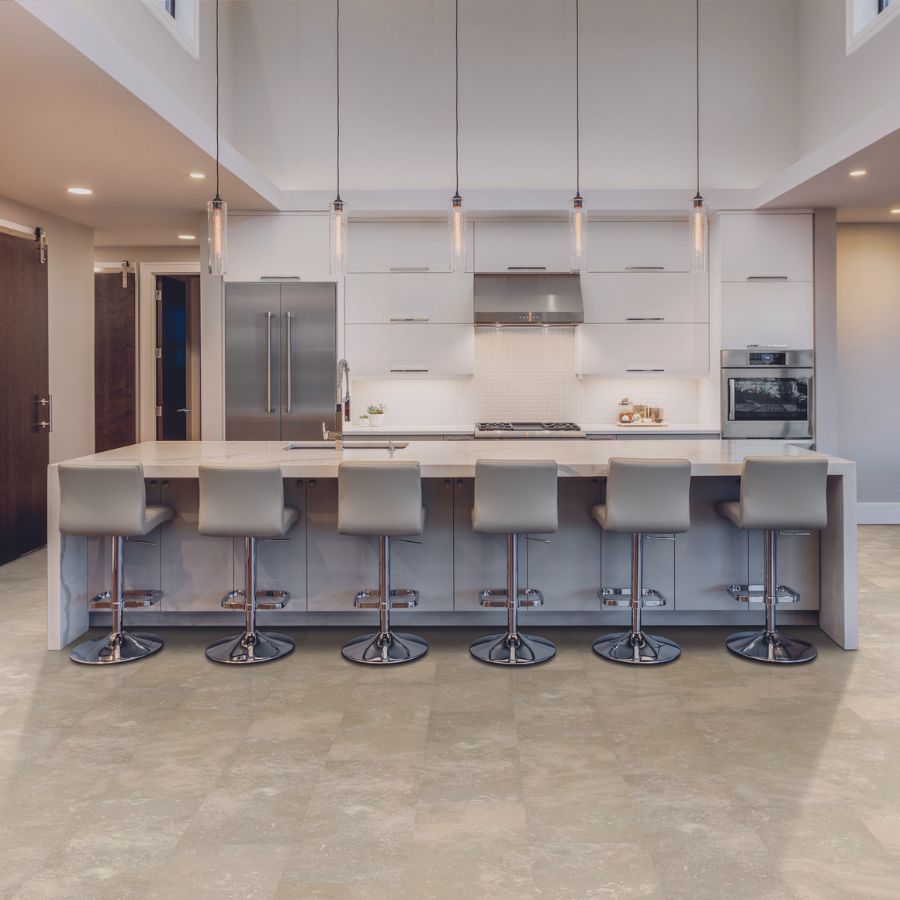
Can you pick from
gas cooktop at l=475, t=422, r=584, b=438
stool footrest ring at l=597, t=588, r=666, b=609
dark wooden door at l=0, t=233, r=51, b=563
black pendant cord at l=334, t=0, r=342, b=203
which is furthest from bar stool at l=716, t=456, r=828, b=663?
dark wooden door at l=0, t=233, r=51, b=563

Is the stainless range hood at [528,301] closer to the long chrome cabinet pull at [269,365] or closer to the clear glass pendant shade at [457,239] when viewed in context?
the long chrome cabinet pull at [269,365]

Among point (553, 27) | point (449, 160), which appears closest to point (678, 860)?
point (449, 160)

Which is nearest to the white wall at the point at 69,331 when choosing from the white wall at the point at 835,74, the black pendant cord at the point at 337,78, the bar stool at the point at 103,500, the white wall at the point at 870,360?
the black pendant cord at the point at 337,78

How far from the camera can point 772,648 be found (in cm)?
395

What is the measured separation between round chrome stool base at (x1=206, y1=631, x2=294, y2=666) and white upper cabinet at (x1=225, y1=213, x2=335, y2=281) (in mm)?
3349

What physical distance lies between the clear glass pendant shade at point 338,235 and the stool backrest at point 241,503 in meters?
1.15

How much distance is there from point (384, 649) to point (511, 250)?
12.4ft

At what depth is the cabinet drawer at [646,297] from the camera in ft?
21.8

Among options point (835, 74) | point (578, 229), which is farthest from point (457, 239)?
point (835, 74)

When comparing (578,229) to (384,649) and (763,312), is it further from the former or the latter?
(763,312)

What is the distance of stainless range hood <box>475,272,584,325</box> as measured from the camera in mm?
6484

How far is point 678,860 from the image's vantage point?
224 centimetres

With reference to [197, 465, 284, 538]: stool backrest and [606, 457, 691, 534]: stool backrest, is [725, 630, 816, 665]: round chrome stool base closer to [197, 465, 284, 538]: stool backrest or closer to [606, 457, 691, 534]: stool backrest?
[606, 457, 691, 534]: stool backrest

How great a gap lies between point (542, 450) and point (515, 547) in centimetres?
71
